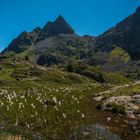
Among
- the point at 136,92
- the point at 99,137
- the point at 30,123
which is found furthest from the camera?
the point at 136,92

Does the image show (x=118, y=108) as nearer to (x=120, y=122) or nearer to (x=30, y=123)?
(x=120, y=122)

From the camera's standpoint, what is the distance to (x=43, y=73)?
367 feet

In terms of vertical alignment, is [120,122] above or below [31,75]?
below

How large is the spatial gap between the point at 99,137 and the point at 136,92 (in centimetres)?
2351

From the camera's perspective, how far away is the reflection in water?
83.0ft

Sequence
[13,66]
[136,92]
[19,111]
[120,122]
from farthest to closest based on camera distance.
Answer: [13,66]
[136,92]
[19,111]
[120,122]

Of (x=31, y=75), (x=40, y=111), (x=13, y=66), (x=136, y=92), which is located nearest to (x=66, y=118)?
(x=40, y=111)

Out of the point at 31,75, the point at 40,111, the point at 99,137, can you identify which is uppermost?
the point at 31,75

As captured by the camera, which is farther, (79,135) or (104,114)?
(104,114)

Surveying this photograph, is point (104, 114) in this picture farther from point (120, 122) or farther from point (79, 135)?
point (79, 135)

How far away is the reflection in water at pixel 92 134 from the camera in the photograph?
83.0ft

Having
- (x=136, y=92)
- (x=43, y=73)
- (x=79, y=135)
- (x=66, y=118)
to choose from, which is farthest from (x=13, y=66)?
(x=79, y=135)

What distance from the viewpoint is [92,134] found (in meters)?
27.1

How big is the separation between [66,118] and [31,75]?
72.9 m
